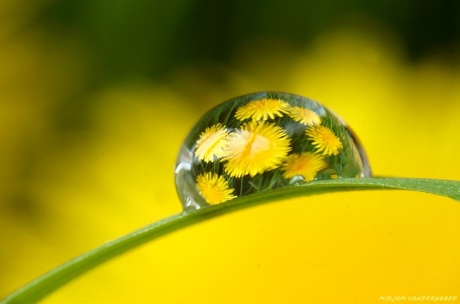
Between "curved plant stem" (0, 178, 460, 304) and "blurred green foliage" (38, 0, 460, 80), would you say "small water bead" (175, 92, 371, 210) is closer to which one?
"curved plant stem" (0, 178, 460, 304)

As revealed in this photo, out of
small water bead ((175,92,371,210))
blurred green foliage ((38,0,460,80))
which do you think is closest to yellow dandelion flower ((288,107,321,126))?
A: small water bead ((175,92,371,210))

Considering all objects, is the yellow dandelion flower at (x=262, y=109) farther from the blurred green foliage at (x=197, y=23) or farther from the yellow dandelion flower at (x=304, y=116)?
the blurred green foliage at (x=197, y=23)

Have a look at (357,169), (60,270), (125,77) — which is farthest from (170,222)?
(125,77)

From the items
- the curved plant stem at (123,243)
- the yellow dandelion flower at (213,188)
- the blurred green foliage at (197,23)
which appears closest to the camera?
the curved plant stem at (123,243)

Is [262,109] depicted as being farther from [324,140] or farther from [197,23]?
[197,23]

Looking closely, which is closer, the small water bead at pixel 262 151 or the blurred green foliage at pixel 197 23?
the small water bead at pixel 262 151

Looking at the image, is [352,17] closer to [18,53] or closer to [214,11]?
[214,11]

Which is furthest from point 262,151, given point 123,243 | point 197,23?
point 197,23

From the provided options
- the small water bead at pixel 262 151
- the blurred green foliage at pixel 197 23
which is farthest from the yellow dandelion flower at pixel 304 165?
the blurred green foliage at pixel 197 23
